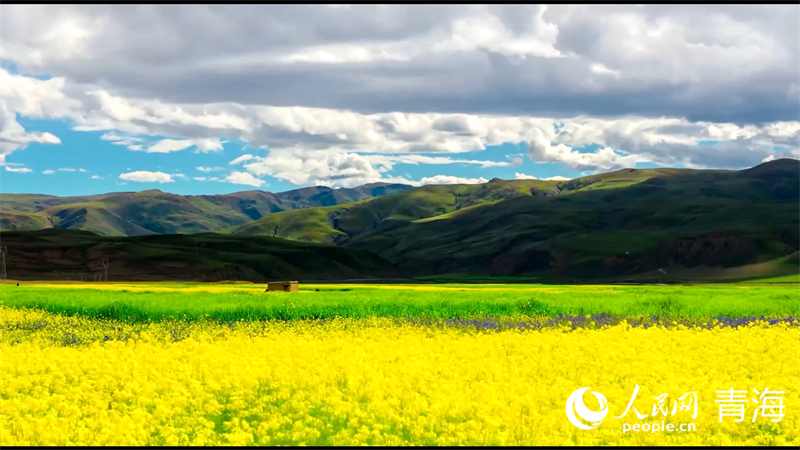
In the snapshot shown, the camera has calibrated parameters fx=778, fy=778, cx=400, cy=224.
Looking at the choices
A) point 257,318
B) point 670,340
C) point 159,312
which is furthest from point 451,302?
point 670,340

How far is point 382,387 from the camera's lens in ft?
57.3

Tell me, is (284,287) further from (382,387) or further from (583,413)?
(583,413)

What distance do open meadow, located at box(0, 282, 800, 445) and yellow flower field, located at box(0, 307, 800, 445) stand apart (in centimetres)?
5

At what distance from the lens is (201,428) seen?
14.8 meters

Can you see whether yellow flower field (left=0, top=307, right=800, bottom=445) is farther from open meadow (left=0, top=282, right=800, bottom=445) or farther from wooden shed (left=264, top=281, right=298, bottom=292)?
wooden shed (left=264, top=281, right=298, bottom=292)

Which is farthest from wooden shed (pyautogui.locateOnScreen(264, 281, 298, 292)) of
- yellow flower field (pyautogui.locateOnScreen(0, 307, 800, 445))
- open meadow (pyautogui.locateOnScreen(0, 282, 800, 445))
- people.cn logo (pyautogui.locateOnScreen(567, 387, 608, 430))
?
people.cn logo (pyautogui.locateOnScreen(567, 387, 608, 430))

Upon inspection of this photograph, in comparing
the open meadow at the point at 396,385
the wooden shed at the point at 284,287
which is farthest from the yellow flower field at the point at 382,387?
the wooden shed at the point at 284,287

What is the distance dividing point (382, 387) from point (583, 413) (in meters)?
4.70

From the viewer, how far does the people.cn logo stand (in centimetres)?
1442

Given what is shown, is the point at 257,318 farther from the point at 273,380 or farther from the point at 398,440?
the point at 398,440

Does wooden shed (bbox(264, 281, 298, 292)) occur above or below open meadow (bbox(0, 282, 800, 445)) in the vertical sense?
below

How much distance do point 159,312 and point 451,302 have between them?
1711 cm

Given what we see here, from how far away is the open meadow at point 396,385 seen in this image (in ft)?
46.4

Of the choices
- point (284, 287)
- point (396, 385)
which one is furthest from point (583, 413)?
point (284, 287)
